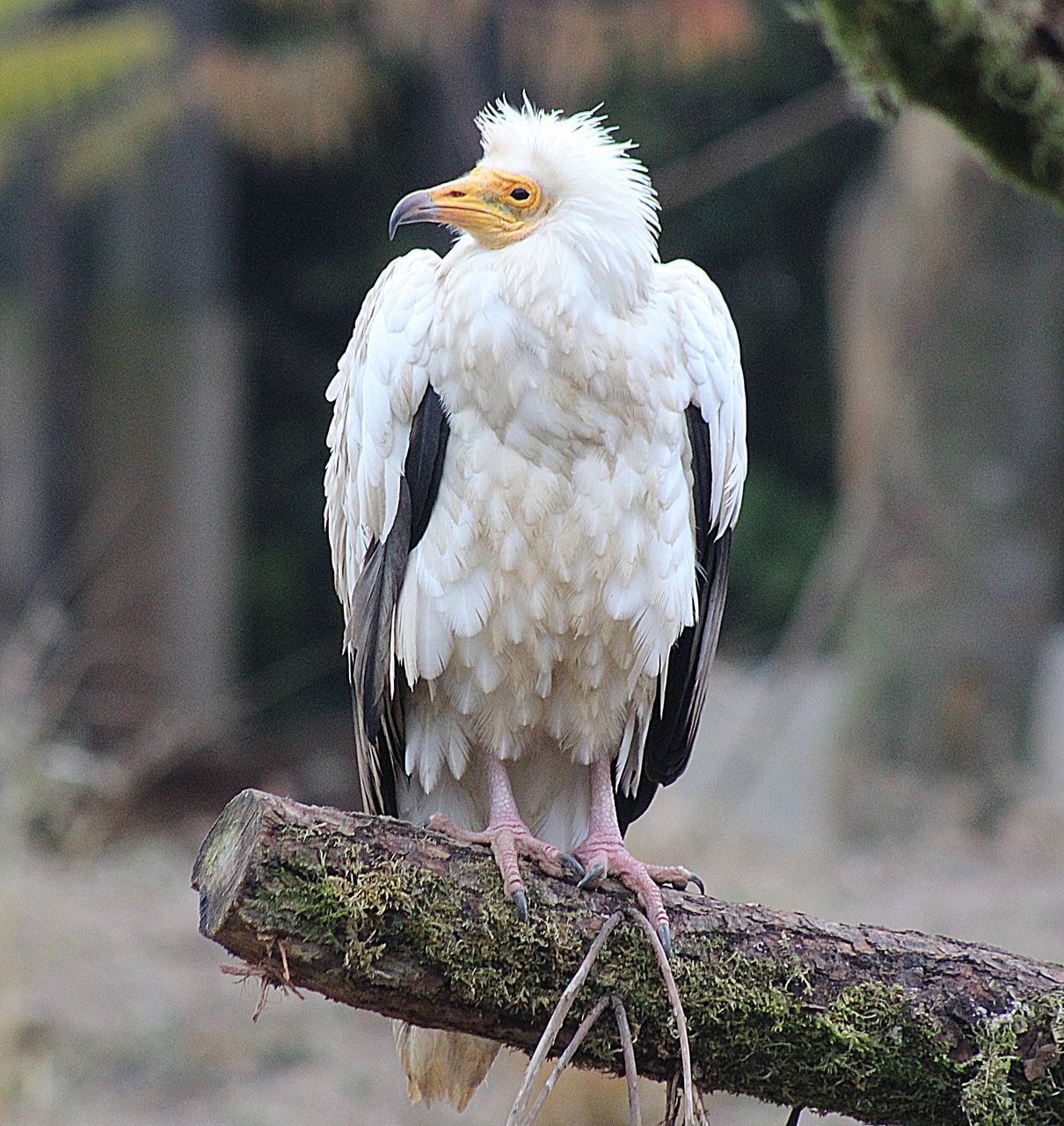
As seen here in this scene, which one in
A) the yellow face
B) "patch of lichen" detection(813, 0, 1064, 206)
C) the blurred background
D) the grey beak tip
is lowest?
the grey beak tip

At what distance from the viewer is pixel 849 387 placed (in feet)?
34.0

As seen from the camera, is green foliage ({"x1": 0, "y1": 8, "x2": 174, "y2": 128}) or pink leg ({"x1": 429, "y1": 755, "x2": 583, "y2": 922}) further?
green foliage ({"x1": 0, "y1": 8, "x2": 174, "y2": 128})

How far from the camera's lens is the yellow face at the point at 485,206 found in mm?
3225

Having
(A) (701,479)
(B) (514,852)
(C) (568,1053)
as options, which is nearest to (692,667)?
(A) (701,479)

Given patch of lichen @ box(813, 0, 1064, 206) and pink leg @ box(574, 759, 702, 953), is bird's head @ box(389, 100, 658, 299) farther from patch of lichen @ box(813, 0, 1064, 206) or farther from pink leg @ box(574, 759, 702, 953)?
pink leg @ box(574, 759, 702, 953)

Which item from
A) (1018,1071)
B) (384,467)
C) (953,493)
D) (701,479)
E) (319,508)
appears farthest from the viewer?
(319,508)

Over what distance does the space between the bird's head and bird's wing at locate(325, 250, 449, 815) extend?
0.56 feet

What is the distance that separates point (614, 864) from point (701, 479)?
0.90 metres

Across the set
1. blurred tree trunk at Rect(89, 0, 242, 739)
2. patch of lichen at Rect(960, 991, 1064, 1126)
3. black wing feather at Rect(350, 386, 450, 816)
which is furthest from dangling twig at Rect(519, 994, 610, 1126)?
blurred tree trunk at Rect(89, 0, 242, 739)

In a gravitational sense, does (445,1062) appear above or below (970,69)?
below

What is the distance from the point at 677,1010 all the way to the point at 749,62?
37.6ft

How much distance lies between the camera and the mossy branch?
7.97 ft

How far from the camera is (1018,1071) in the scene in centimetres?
252

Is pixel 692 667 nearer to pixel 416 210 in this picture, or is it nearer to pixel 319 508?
pixel 416 210
